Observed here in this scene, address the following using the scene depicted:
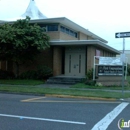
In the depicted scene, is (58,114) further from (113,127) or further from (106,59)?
(106,59)

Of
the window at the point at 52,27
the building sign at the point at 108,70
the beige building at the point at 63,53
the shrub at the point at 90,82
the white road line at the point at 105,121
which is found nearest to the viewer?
the white road line at the point at 105,121

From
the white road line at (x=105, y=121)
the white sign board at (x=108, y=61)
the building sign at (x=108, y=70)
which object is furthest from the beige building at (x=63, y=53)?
the white road line at (x=105, y=121)

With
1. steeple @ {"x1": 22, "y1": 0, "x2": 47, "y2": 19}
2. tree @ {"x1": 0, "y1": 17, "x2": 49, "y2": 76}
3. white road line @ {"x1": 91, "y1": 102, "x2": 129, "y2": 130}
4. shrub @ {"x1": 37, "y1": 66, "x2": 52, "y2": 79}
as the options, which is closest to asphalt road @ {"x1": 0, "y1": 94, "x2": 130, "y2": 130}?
white road line @ {"x1": 91, "y1": 102, "x2": 129, "y2": 130}

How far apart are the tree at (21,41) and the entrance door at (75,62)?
2800 millimetres

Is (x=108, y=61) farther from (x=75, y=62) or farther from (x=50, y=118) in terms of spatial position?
(x=50, y=118)

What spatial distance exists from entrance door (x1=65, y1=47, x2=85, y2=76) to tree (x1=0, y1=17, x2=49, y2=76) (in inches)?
110

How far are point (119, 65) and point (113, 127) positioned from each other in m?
13.6

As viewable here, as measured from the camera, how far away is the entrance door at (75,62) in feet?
75.0

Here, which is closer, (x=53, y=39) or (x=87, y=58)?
(x=87, y=58)

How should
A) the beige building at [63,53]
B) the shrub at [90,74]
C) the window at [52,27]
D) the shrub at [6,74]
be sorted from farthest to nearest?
the window at [52,27], the shrub at [6,74], the beige building at [63,53], the shrub at [90,74]

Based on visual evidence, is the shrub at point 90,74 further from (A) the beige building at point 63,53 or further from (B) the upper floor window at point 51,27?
(B) the upper floor window at point 51,27

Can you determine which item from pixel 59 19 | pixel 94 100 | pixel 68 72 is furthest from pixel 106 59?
pixel 94 100

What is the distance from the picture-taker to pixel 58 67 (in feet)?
74.4

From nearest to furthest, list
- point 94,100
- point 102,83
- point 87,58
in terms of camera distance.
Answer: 1. point 94,100
2. point 102,83
3. point 87,58
